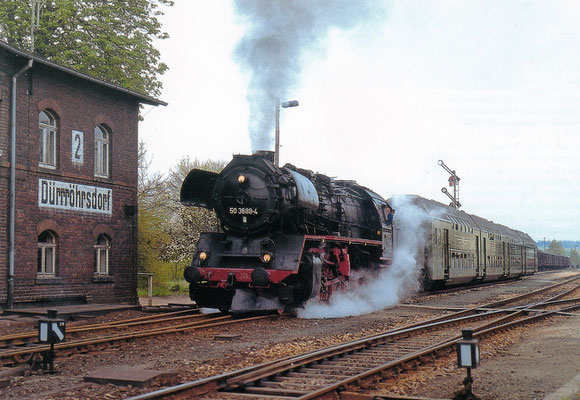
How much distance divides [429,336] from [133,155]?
11.2 m

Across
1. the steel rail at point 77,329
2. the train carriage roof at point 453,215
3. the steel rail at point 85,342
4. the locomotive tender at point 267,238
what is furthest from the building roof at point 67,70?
the train carriage roof at point 453,215

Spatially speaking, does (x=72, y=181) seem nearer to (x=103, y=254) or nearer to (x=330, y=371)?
(x=103, y=254)

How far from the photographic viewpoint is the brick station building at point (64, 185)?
15.0 meters

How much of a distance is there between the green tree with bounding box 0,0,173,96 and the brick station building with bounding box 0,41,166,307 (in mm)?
7315

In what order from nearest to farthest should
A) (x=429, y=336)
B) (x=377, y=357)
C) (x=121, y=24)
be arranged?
(x=377, y=357), (x=429, y=336), (x=121, y=24)

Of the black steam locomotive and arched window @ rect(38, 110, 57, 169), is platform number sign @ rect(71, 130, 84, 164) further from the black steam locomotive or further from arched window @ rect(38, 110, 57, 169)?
the black steam locomotive

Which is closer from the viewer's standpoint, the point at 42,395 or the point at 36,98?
the point at 42,395

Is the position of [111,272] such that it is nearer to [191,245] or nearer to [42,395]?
[42,395]

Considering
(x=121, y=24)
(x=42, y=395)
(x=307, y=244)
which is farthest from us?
(x=121, y=24)

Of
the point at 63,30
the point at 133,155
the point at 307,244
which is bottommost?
the point at 307,244

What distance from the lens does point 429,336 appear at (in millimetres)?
10906

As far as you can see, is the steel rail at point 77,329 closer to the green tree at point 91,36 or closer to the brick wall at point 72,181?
the brick wall at point 72,181

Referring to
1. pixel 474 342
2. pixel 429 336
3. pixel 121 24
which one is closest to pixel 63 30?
pixel 121 24

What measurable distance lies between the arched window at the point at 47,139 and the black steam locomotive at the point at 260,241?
408 centimetres
